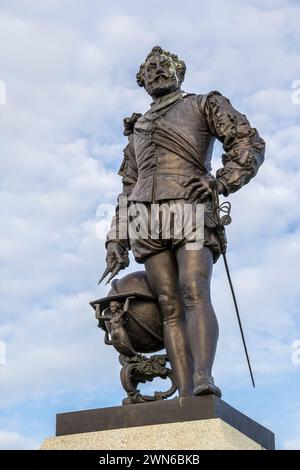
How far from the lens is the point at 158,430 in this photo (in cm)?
711

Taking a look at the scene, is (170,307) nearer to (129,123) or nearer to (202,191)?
(202,191)

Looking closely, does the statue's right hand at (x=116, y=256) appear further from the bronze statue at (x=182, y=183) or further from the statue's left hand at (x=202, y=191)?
the statue's left hand at (x=202, y=191)

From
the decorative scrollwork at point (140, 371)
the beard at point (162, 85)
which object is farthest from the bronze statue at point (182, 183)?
the decorative scrollwork at point (140, 371)

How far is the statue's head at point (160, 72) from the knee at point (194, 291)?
2205 mm

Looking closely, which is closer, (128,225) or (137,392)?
(137,392)

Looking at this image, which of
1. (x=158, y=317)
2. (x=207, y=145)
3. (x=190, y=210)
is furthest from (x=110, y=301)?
(x=207, y=145)

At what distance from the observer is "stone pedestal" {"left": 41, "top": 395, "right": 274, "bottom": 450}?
6.92m

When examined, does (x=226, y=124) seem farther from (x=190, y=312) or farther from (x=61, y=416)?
(x=61, y=416)

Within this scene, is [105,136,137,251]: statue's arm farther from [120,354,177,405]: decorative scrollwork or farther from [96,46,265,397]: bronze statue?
[120,354,177,405]: decorative scrollwork

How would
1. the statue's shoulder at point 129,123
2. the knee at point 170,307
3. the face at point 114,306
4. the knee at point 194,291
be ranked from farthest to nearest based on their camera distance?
1. the statue's shoulder at point 129,123
2. the face at point 114,306
3. the knee at point 170,307
4. the knee at point 194,291

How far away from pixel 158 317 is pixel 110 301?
18.5 inches

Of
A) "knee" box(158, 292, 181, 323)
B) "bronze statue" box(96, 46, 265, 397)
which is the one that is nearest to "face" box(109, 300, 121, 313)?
"bronze statue" box(96, 46, 265, 397)

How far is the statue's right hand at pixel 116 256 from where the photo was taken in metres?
8.84

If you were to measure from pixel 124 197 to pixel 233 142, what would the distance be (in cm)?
136
